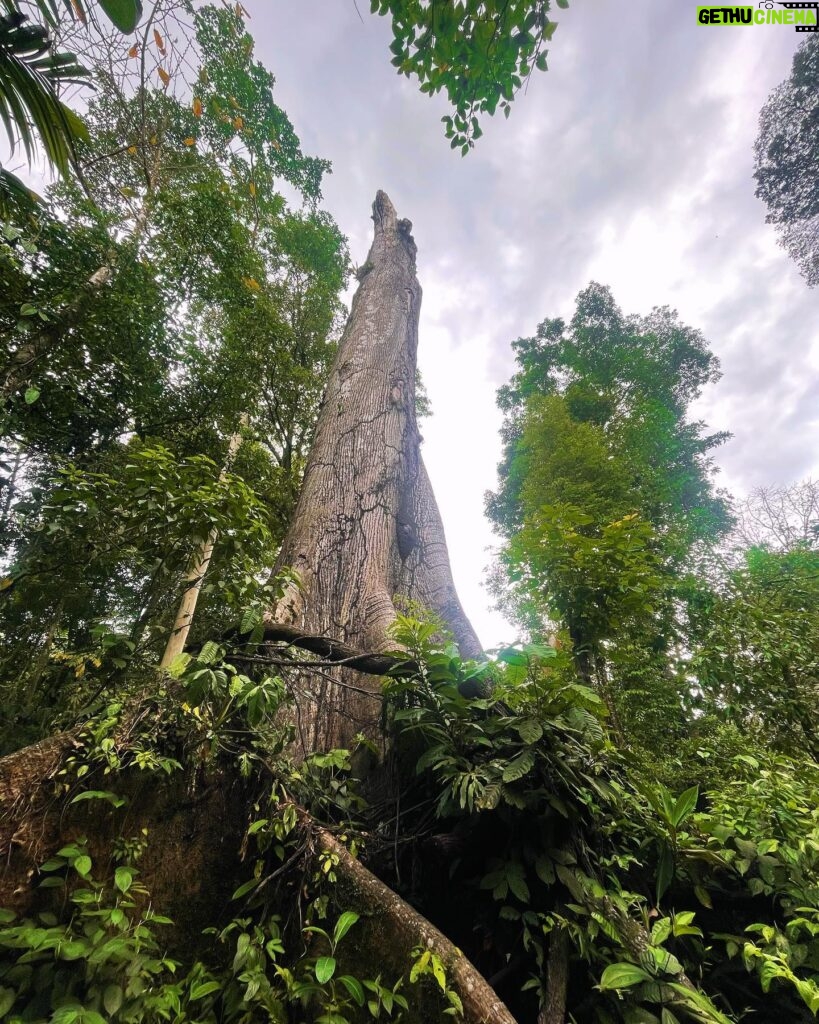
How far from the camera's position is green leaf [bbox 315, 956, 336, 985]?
918mm

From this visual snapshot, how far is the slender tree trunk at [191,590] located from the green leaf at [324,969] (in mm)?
914

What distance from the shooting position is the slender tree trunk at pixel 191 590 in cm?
184

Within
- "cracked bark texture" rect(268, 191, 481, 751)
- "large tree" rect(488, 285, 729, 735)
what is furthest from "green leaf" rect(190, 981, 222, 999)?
"large tree" rect(488, 285, 729, 735)

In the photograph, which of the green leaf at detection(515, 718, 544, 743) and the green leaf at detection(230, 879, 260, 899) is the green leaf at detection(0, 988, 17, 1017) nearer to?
the green leaf at detection(230, 879, 260, 899)

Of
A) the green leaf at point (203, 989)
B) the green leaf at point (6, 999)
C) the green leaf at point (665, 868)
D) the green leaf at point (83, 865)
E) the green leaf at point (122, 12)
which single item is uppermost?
the green leaf at point (122, 12)

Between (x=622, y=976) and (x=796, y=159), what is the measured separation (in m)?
13.4

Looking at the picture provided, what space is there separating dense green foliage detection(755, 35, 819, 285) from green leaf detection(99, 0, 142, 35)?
12449 millimetres

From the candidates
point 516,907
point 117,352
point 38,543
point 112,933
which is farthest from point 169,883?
point 117,352

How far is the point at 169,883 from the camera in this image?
1.18m

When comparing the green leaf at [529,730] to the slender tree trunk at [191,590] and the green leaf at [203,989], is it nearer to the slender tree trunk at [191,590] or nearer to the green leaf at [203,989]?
the green leaf at [203,989]

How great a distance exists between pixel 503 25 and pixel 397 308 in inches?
131

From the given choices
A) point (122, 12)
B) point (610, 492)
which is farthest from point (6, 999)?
point (610, 492)

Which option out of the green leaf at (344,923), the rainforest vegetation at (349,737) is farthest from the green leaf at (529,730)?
the green leaf at (344,923)

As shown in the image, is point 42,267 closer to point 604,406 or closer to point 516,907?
point 516,907
